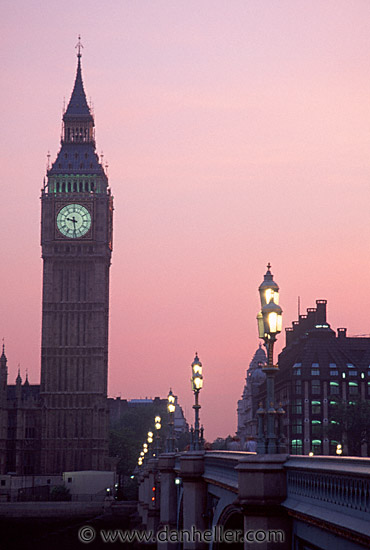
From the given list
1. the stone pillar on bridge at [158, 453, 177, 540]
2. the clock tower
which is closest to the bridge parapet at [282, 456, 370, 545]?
the stone pillar on bridge at [158, 453, 177, 540]

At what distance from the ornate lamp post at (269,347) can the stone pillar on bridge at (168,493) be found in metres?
30.4

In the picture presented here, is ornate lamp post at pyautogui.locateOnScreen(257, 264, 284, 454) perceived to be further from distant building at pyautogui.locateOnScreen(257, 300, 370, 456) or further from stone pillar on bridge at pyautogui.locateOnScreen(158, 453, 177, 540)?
distant building at pyautogui.locateOnScreen(257, 300, 370, 456)

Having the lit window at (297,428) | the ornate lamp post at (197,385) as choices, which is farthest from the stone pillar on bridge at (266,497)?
Answer: the lit window at (297,428)

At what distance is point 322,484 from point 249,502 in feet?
11.6

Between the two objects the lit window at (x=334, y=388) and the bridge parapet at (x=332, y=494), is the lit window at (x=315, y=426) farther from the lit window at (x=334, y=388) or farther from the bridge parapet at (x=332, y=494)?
the bridge parapet at (x=332, y=494)

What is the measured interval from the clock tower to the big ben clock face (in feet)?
0.49

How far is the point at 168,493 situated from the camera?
51.9 metres

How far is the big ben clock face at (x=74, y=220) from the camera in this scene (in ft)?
557

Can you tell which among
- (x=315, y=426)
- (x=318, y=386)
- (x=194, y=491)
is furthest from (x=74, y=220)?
(x=194, y=491)

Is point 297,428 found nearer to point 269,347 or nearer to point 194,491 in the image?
point 194,491

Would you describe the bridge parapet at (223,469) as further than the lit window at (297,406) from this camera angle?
No

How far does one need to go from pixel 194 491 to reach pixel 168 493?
17.5 metres

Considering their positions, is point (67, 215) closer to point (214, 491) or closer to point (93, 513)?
point (93, 513)

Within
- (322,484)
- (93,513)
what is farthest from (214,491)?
(93,513)
